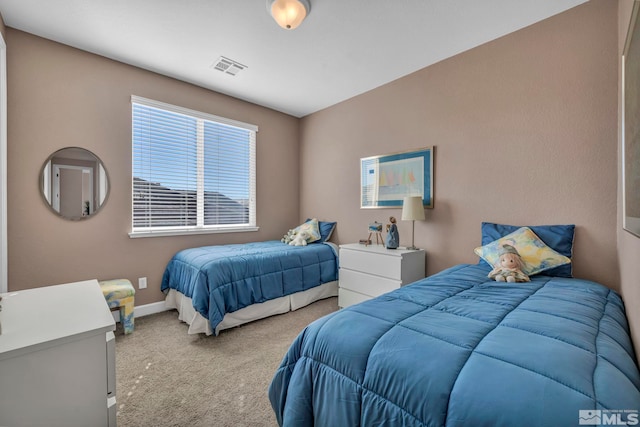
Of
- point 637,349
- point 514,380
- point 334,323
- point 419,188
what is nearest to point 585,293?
point 637,349

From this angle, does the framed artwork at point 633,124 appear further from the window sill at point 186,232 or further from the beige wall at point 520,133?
the window sill at point 186,232

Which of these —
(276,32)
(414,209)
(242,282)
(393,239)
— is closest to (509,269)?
(414,209)

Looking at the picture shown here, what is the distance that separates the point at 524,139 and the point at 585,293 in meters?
1.34

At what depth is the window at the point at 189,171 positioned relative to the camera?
10.1 ft

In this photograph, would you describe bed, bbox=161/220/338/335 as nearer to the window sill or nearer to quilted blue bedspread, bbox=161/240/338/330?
quilted blue bedspread, bbox=161/240/338/330

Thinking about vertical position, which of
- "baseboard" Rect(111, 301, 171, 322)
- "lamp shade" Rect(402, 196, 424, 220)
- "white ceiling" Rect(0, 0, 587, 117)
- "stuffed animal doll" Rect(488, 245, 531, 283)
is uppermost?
"white ceiling" Rect(0, 0, 587, 117)

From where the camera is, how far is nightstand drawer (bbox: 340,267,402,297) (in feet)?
9.15

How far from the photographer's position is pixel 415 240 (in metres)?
3.12

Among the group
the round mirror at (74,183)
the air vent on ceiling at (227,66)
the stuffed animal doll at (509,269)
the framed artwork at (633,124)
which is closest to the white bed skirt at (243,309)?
the round mirror at (74,183)

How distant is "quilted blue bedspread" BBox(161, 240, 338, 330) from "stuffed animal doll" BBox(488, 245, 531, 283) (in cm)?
190

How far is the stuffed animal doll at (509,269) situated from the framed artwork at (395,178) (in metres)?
1.05

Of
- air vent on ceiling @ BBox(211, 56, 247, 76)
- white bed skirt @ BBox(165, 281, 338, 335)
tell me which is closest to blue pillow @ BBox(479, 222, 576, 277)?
white bed skirt @ BBox(165, 281, 338, 335)

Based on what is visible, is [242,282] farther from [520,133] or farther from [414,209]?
[520,133]

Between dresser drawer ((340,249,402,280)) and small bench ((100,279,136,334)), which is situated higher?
dresser drawer ((340,249,402,280))
